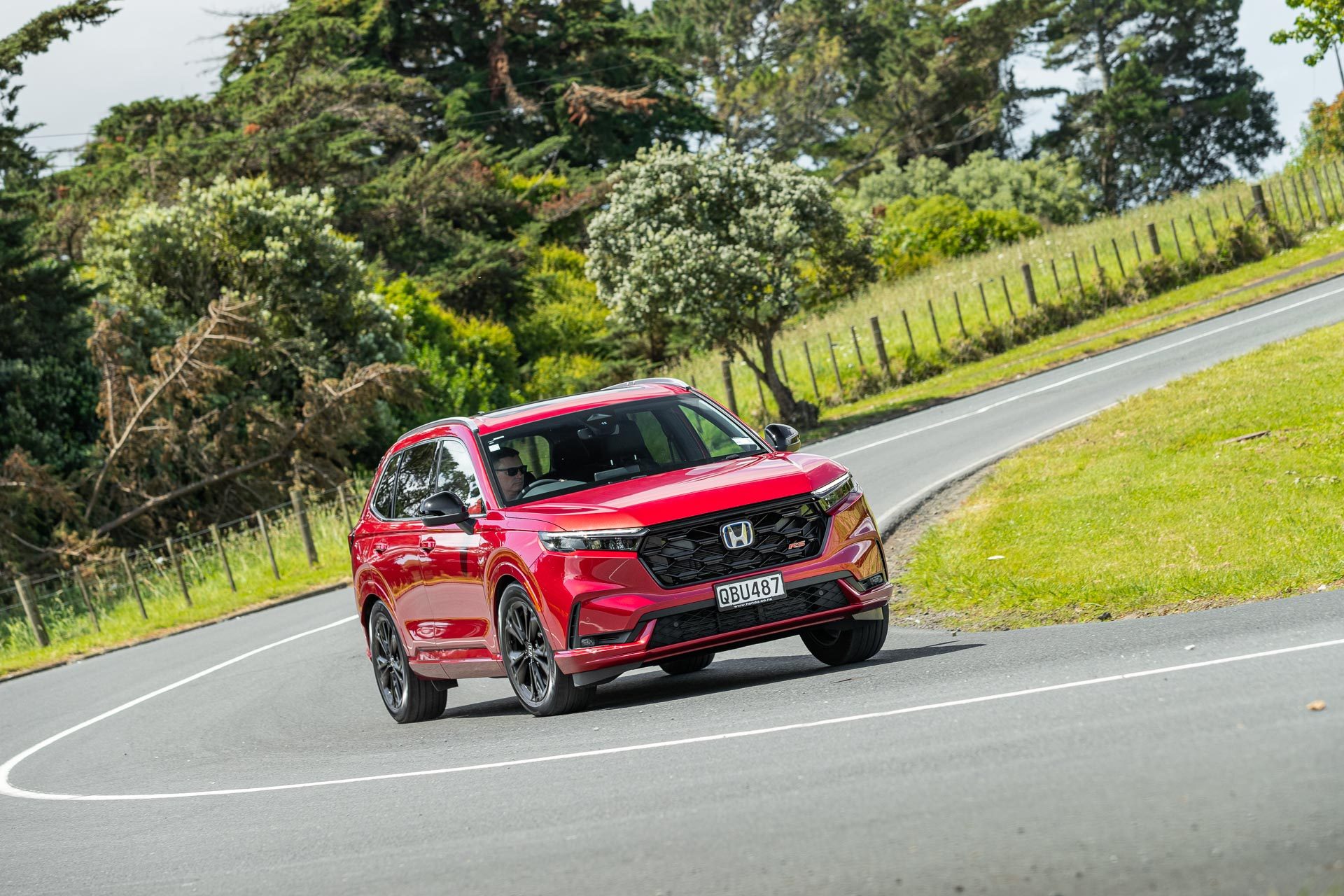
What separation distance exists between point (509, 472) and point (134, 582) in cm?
1996

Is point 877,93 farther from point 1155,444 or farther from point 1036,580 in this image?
point 1036,580

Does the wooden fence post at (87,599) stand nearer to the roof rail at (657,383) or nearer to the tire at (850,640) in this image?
the roof rail at (657,383)

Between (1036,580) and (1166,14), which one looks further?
(1166,14)

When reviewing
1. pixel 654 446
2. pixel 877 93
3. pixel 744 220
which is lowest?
pixel 654 446

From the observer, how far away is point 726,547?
9617 millimetres

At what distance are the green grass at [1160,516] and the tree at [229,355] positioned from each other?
2237 centimetres

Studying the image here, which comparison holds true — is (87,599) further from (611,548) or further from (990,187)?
(990,187)

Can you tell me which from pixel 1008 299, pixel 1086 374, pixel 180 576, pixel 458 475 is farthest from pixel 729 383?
pixel 458 475

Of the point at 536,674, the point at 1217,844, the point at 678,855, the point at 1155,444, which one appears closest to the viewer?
the point at 1217,844

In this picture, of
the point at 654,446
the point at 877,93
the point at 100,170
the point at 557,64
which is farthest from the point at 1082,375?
the point at 877,93

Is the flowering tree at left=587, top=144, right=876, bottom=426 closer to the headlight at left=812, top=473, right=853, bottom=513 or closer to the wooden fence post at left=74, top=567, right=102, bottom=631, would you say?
the wooden fence post at left=74, top=567, right=102, bottom=631

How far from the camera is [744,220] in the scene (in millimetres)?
35688

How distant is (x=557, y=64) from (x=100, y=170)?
20882 mm

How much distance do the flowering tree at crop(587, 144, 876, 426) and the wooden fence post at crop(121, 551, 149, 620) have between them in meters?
11.5
